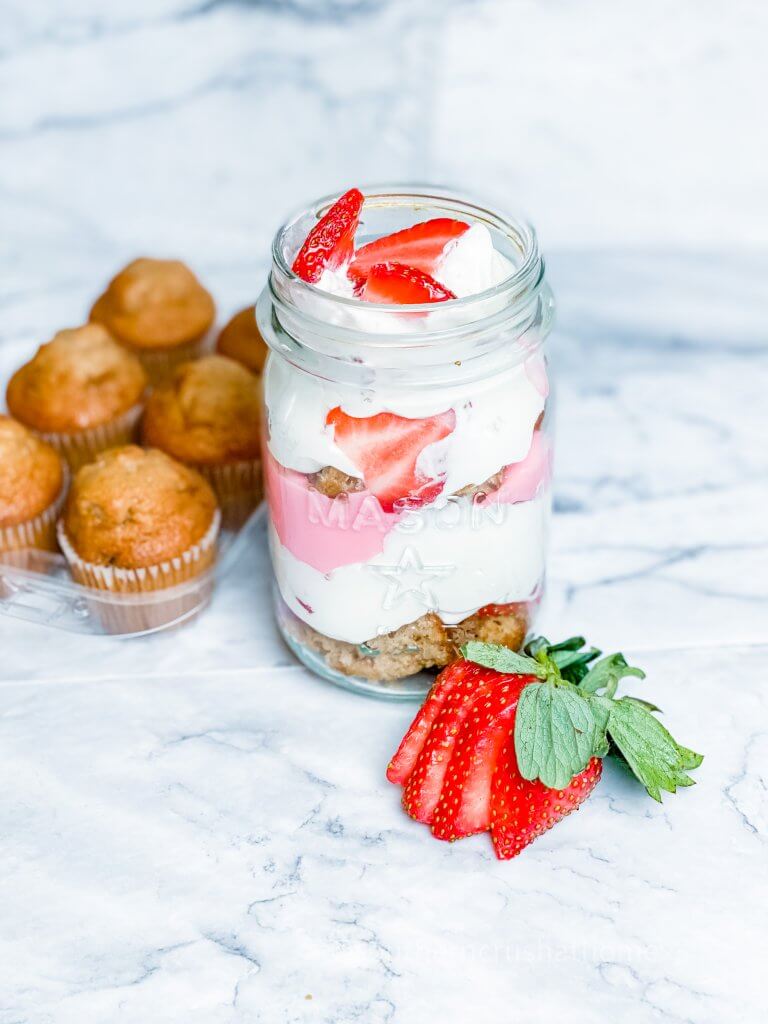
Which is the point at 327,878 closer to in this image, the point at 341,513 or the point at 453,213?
the point at 341,513

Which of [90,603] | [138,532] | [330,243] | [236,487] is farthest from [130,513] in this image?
[330,243]

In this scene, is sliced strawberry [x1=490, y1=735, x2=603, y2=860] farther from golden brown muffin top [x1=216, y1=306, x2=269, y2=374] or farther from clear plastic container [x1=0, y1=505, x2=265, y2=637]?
golden brown muffin top [x1=216, y1=306, x2=269, y2=374]

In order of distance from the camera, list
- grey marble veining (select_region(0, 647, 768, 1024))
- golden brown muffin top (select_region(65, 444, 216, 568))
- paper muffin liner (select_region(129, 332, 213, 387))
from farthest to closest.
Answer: paper muffin liner (select_region(129, 332, 213, 387)) → golden brown muffin top (select_region(65, 444, 216, 568)) → grey marble veining (select_region(0, 647, 768, 1024))

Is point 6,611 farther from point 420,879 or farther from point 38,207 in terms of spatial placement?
point 38,207

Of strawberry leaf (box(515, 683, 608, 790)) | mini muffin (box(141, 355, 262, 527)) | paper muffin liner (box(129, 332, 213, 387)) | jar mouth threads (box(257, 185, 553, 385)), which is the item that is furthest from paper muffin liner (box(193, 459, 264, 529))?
strawberry leaf (box(515, 683, 608, 790))

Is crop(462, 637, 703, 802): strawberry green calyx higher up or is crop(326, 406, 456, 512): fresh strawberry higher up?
crop(326, 406, 456, 512): fresh strawberry

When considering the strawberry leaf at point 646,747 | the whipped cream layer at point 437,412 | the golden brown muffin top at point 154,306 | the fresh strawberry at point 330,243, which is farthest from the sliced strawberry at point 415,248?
the golden brown muffin top at point 154,306

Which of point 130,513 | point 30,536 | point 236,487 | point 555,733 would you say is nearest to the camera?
point 555,733
